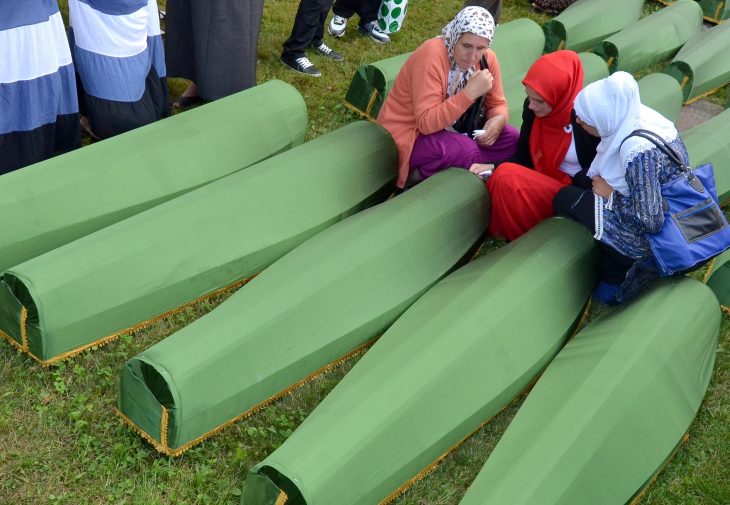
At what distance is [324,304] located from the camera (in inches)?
148

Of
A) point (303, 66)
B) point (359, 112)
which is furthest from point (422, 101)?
point (303, 66)

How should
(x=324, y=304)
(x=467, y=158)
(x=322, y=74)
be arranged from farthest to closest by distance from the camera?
(x=322, y=74)
(x=467, y=158)
(x=324, y=304)

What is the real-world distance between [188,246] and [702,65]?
421cm

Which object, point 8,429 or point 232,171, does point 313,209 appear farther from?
point 8,429

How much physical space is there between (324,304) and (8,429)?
1303 millimetres

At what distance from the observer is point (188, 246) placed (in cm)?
394

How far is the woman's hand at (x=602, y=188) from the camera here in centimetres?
405

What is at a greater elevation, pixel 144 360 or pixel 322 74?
pixel 144 360

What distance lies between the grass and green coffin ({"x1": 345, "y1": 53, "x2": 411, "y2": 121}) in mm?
1946

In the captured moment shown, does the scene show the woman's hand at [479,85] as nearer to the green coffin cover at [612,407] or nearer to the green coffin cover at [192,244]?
the green coffin cover at [192,244]

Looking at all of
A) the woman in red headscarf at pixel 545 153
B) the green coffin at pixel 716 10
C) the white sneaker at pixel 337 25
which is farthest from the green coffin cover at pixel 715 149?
the green coffin at pixel 716 10

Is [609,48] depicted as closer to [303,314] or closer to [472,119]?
[472,119]

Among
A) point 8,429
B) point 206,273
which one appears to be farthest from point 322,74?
point 8,429

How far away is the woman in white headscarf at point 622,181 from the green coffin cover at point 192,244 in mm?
1102
